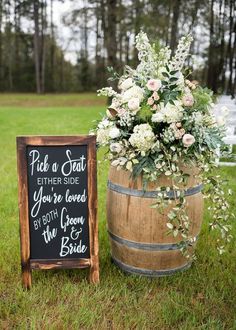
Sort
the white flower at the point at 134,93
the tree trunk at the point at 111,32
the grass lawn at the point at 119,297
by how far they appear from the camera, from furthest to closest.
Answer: the tree trunk at the point at 111,32
the white flower at the point at 134,93
the grass lawn at the point at 119,297

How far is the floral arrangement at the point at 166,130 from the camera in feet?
7.95

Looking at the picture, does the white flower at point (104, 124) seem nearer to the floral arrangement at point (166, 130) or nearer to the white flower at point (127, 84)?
the floral arrangement at point (166, 130)

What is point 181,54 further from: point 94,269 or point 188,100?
point 94,269

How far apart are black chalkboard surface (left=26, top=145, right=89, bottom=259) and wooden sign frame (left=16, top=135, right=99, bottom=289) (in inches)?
1.2

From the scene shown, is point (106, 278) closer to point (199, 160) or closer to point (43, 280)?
point (43, 280)

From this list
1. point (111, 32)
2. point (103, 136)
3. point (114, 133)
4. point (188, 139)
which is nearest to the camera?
point (188, 139)

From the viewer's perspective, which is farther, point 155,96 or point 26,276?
point 26,276

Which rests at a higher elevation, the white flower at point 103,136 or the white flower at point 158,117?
the white flower at point 158,117

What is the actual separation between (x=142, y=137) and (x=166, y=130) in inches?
6.6

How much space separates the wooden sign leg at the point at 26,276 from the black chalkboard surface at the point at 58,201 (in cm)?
8

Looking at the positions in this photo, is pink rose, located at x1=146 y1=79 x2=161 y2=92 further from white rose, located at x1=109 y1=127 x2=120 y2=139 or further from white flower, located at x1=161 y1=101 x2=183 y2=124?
white rose, located at x1=109 y1=127 x2=120 y2=139

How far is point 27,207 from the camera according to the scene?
259 cm

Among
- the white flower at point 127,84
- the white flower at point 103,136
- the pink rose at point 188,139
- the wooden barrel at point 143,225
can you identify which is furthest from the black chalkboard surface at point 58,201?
the pink rose at point 188,139

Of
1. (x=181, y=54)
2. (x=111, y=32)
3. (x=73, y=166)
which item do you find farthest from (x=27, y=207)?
(x=111, y=32)
